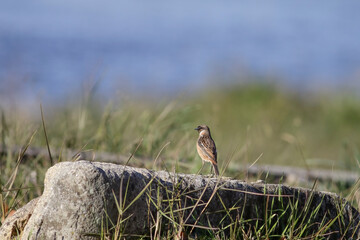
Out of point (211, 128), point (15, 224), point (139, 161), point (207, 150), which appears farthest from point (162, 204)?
point (211, 128)

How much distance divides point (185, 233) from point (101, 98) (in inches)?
401

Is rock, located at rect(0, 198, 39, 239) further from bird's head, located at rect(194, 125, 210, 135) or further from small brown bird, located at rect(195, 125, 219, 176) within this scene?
bird's head, located at rect(194, 125, 210, 135)

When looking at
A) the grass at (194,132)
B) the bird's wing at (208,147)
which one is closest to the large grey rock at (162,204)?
the grass at (194,132)

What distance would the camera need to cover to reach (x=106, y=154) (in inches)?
253

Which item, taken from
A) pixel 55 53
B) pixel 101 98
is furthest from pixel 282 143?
pixel 55 53

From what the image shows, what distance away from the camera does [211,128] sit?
1034cm

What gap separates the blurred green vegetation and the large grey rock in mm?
253

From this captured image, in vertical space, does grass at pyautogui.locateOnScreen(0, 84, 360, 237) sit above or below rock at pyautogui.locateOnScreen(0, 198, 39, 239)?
below

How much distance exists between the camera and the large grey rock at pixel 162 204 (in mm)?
3740

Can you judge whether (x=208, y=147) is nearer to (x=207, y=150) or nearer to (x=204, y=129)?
(x=207, y=150)

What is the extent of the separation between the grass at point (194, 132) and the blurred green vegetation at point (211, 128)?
0.01 metres

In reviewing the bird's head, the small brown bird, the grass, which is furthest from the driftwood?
the bird's head

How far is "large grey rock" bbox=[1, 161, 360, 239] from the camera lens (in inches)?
147

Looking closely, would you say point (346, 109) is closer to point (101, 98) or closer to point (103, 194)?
point (101, 98)
